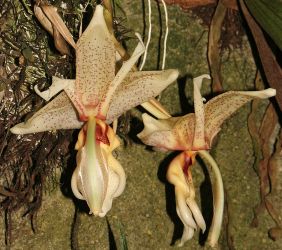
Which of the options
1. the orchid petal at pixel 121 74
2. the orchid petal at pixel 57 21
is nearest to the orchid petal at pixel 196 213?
the orchid petal at pixel 121 74

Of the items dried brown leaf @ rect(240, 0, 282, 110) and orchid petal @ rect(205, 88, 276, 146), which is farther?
dried brown leaf @ rect(240, 0, 282, 110)

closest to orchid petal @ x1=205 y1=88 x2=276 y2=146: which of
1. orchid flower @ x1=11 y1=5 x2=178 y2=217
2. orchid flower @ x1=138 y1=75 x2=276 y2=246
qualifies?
orchid flower @ x1=138 y1=75 x2=276 y2=246

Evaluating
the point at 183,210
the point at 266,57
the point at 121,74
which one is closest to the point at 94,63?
the point at 121,74

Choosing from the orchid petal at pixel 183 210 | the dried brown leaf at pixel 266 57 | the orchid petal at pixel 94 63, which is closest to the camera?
the orchid petal at pixel 94 63

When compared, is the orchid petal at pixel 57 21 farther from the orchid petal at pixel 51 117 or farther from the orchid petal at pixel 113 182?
the orchid petal at pixel 113 182

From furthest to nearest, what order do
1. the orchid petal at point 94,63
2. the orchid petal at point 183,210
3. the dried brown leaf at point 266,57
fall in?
the dried brown leaf at point 266,57
the orchid petal at point 183,210
the orchid petal at point 94,63

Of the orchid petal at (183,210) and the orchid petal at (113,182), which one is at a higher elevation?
the orchid petal at (113,182)

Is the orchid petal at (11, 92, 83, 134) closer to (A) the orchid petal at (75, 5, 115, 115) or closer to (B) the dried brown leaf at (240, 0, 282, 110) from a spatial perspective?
(A) the orchid petal at (75, 5, 115, 115)

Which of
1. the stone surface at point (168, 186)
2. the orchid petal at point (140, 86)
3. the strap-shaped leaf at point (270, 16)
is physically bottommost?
the stone surface at point (168, 186)
